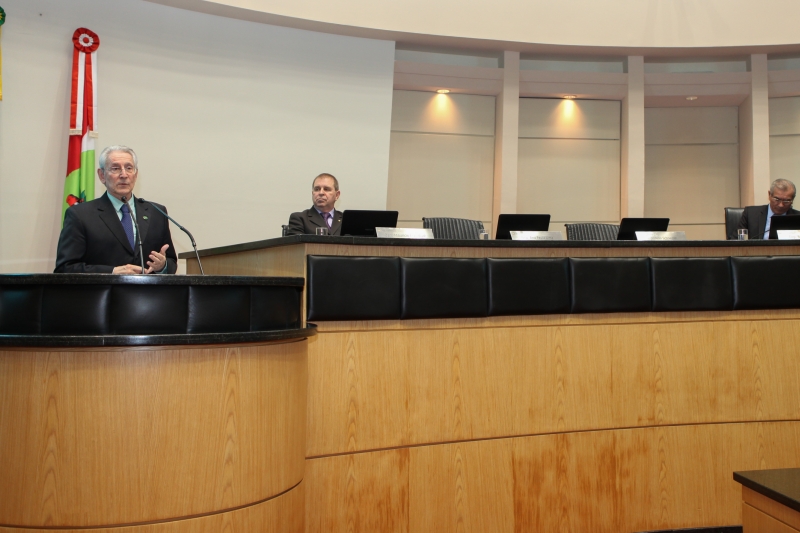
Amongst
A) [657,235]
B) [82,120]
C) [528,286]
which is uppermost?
[82,120]

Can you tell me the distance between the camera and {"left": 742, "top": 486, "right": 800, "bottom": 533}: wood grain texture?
1.53m

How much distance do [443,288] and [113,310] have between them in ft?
3.99

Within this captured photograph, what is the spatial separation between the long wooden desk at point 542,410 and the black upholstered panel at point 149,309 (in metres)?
0.66

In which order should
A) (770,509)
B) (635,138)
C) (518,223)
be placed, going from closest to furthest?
(770,509) → (518,223) → (635,138)

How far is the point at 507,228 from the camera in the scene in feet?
12.1

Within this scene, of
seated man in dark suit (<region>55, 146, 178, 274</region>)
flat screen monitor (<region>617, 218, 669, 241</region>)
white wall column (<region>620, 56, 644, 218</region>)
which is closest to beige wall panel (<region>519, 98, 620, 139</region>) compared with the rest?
white wall column (<region>620, 56, 644, 218</region>)

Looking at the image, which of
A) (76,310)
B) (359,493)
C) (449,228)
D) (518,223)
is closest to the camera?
(76,310)

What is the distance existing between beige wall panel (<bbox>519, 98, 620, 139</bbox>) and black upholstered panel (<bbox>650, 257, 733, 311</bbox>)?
4.48 metres

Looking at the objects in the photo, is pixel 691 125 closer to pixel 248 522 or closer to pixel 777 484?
pixel 777 484

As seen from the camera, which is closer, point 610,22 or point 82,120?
point 82,120

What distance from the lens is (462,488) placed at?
2.57 m

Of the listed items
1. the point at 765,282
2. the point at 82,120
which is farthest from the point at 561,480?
the point at 82,120

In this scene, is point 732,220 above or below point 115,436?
above

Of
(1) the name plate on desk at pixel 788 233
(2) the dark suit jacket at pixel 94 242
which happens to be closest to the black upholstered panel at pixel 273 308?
(2) the dark suit jacket at pixel 94 242
